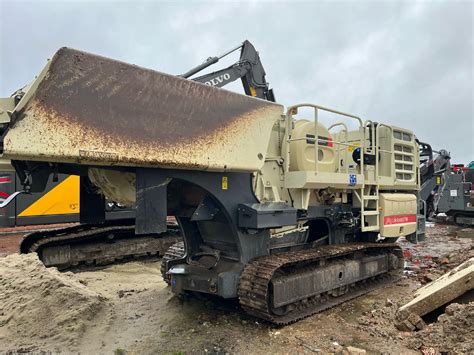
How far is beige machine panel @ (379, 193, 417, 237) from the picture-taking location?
6.14 m

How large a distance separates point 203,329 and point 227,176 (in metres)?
1.62

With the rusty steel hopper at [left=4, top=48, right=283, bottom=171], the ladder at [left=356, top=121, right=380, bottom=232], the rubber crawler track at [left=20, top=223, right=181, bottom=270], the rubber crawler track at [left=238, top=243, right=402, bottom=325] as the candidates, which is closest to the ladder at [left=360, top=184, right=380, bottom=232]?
the ladder at [left=356, top=121, right=380, bottom=232]

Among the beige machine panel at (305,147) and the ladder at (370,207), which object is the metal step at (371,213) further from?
the beige machine panel at (305,147)

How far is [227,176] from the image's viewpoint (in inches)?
173

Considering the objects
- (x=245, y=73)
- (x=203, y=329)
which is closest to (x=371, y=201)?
(x=203, y=329)

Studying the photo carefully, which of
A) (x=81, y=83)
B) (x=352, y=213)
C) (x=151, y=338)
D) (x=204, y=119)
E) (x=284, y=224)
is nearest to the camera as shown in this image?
(x=81, y=83)

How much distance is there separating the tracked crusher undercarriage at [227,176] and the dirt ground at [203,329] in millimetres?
271

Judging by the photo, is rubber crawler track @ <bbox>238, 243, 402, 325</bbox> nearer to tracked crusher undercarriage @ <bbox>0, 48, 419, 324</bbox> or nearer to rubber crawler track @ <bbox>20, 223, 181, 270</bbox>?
tracked crusher undercarriage @ <bbox>0, 48, 419, 324</bbox>

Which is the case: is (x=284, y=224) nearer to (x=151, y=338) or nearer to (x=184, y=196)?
(x=184, y=196)

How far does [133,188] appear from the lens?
4027 mm

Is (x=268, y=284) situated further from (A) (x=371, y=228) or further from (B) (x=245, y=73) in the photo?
(B) (x=245, y=73)

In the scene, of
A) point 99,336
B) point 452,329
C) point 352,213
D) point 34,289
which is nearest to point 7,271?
point 34,289

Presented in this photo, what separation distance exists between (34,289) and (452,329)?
468 cm

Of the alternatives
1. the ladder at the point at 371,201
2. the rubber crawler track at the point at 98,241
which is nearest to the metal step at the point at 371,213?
the ladder at the point at 371,201
